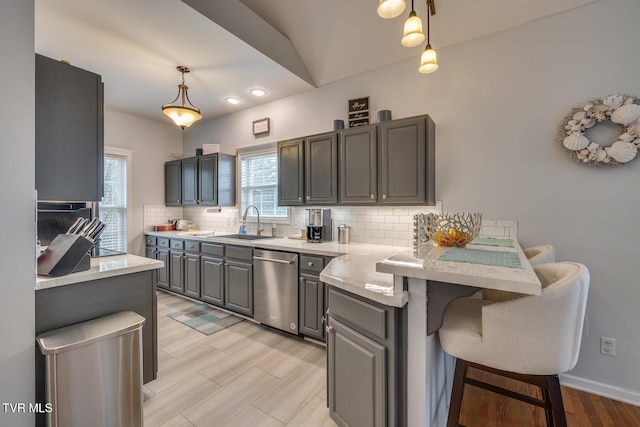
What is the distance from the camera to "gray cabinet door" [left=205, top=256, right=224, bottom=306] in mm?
3447

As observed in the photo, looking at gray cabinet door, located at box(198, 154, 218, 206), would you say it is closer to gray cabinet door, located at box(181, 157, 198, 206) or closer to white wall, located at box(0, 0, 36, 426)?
gray cabinet door, located at box(181, 157, 198, 206)

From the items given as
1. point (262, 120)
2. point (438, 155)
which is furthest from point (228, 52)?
point (438, 155)

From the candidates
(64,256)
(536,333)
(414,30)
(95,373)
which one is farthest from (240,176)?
(536,333)

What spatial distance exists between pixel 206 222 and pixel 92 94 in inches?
129

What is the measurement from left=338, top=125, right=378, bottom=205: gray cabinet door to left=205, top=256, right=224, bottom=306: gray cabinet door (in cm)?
185

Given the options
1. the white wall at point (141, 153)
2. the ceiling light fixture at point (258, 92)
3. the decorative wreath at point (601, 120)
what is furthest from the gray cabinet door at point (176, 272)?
the decorative wreath at point (601, 120)

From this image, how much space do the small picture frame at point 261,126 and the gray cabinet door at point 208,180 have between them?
0.76m

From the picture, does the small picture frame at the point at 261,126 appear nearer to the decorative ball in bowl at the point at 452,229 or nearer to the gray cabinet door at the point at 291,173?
the gray cabinet door at the point at 291,173

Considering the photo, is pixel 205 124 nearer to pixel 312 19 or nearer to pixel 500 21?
pixel 312 19

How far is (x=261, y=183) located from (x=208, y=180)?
0.90 metres

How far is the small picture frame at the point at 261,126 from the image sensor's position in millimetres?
3969

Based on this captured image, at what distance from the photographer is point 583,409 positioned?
73.8 inches

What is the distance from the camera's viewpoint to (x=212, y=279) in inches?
139

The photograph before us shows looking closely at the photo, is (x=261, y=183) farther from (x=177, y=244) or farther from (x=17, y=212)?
(x=17, y=212)
